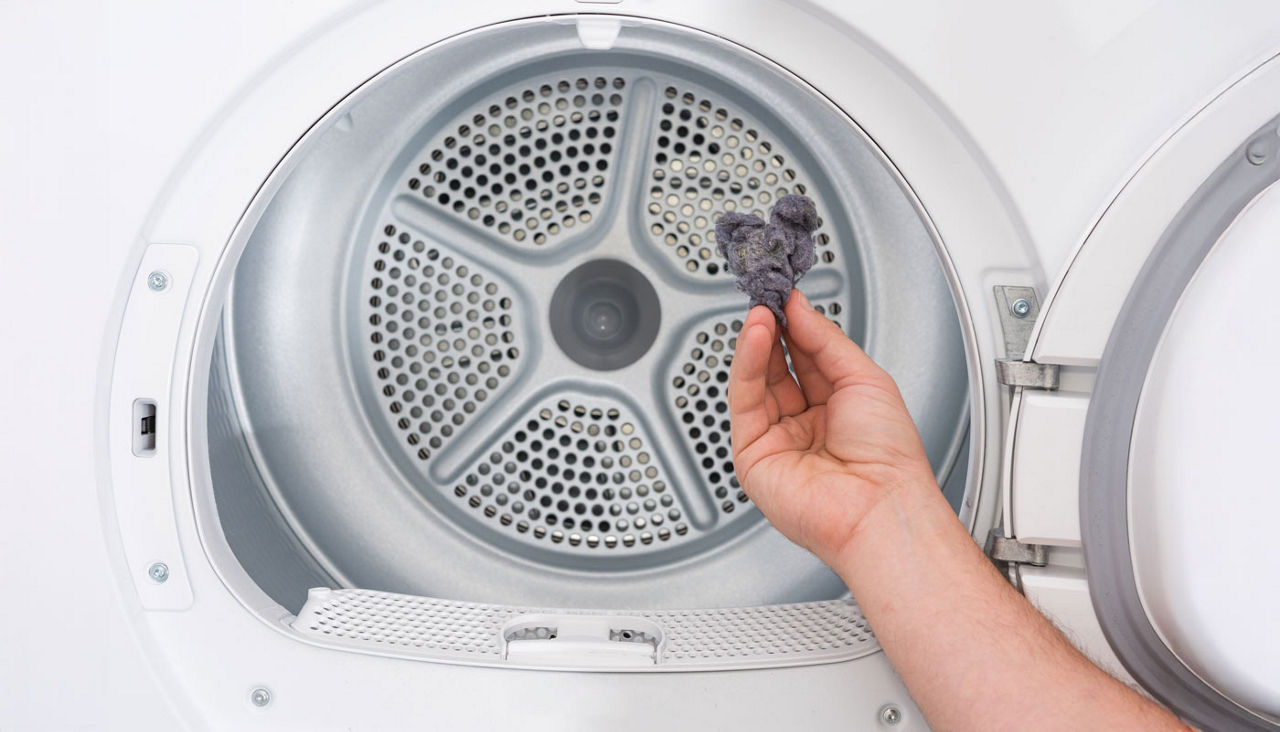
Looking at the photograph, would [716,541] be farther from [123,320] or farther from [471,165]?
[123,320]

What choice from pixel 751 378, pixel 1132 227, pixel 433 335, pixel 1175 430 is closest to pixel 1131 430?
pixel 1175 430

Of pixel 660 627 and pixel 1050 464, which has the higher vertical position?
pixel 1050 464

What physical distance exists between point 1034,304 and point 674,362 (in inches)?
15.3

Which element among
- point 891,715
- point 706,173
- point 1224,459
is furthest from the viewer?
point 706,173

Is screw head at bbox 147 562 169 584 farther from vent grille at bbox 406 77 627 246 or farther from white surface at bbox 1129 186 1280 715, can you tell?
white surface at bbox 1129 186 1280 715

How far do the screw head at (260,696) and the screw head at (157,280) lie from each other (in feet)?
1.09

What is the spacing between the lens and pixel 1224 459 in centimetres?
51

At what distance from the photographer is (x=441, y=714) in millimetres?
623

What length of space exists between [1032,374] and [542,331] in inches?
19.6

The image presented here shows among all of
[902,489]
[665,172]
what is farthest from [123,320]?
[902,489]

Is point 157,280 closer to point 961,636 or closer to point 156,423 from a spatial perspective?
point 156,423

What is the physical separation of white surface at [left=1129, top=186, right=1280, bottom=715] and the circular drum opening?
30cm

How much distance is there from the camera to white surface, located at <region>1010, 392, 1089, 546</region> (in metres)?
0.57

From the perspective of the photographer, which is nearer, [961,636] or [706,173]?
[961,636]
